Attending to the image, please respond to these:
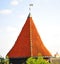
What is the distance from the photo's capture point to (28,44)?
168ft

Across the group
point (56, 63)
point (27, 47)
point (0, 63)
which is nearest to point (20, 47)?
point (27, 47)

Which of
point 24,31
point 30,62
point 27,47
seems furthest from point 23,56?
point 30,62

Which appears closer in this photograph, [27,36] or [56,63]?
[27,36]

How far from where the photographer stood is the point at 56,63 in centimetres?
5803

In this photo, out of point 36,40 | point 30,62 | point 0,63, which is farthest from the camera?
point 36,40

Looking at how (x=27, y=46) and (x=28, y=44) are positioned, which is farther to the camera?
(x=28, y=44)

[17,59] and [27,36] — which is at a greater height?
[27,36]

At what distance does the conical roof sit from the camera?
50.3 meters

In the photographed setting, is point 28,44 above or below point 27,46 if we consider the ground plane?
above

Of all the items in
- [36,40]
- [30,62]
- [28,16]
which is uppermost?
[28,16]

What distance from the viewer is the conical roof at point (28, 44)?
5031 cm

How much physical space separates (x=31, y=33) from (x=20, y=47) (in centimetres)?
289

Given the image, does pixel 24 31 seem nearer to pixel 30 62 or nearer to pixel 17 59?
pixel 17 59

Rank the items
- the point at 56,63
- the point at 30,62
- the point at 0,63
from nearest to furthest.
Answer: the point at 30,62 < the point at 0,63 < the point at 56,63
